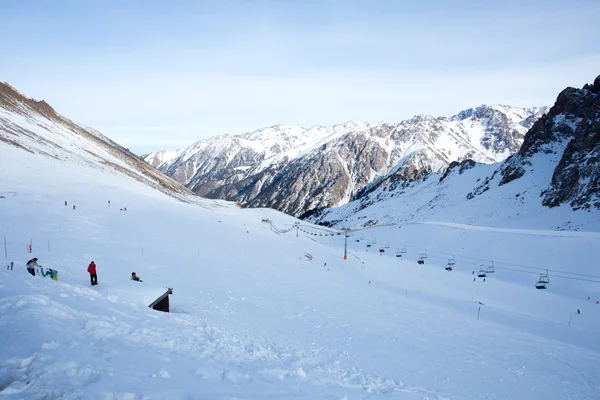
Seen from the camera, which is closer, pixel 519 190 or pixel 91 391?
pixel 91 391

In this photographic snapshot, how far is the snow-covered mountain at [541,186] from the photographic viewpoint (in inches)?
2712

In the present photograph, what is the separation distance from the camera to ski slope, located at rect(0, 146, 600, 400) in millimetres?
8945

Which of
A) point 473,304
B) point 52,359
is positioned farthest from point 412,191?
point 52,359

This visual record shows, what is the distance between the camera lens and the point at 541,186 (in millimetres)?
85250

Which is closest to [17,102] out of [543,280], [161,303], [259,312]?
[161,303]

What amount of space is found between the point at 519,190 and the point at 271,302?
90041 millimetres

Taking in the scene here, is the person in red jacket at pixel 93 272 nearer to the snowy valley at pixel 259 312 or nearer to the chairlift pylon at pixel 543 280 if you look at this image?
the snowy valley at pixel 259 312

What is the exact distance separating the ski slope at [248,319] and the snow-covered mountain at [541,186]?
1286 inches

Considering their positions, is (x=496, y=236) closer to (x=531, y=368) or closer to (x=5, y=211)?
(x=531, y=368)

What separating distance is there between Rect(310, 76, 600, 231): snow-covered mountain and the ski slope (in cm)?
3268

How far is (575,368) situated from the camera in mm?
17125

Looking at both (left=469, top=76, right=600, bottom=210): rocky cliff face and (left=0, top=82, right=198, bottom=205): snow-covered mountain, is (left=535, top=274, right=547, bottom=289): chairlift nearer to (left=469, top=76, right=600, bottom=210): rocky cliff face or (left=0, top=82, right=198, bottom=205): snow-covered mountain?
(left=469, top=76, right=600, bottom=210): rocky cliff face

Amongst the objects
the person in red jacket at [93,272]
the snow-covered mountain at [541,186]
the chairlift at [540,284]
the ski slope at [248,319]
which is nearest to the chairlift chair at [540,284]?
the chairlift at [540,284]

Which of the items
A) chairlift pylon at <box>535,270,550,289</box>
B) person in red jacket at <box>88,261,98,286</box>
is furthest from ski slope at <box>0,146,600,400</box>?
person in red jacket at <box>88,261,98,286</box>
